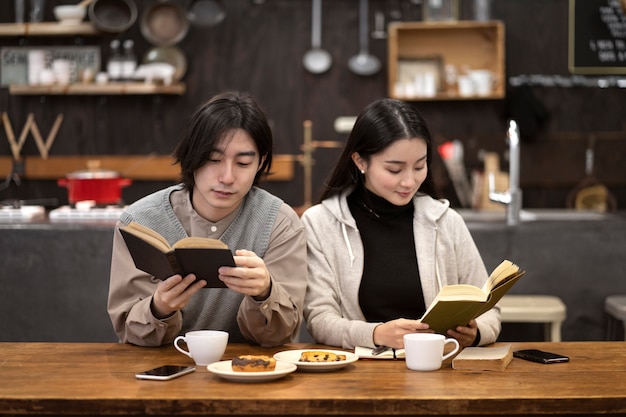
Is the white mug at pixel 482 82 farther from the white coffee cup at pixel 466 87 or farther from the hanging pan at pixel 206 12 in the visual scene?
the hanging pan at pixel 206 12

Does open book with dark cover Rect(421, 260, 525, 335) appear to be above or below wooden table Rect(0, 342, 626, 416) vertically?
above

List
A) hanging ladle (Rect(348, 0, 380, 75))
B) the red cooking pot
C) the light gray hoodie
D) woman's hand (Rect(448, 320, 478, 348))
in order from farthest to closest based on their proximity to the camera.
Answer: hanging ladle (Rect(348, 0, 380, 75)) → the red cooking pot → the light gray hoodie → woman's hand (Rect(448, 320, 478, 348))

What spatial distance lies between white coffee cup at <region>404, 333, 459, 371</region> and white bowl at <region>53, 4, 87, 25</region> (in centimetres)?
450

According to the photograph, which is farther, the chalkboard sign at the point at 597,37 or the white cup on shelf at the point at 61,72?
the white cup on shelf at the point at 61,72

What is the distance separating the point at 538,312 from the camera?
3.59m

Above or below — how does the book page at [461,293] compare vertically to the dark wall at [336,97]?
below

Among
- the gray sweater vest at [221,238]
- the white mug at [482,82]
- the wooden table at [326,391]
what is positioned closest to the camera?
the wooden table at [326,391]

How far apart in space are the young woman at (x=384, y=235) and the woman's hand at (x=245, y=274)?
13.7 inches

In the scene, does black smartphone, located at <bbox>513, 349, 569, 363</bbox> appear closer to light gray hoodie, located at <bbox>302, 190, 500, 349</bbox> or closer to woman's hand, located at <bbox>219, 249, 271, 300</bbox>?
light gray hoodie, located at <bbox>302, 190, 500, 349</bbox>

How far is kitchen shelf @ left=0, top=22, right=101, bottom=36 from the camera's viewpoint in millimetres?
5855

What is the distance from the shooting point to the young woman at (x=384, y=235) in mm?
2498

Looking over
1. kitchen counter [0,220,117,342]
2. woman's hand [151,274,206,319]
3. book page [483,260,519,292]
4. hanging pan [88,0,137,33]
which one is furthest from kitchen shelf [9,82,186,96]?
book page [483,260,519,292]

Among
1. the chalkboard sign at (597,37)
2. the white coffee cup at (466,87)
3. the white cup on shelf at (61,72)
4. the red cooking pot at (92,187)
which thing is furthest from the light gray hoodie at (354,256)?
the white cup on shelf at (61,72)

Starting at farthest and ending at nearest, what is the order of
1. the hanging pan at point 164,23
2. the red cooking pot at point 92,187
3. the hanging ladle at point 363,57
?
the hanging ladle at point 363,57 < the hanging pan at point 164,23 < the red cooking pot at point 92,187
